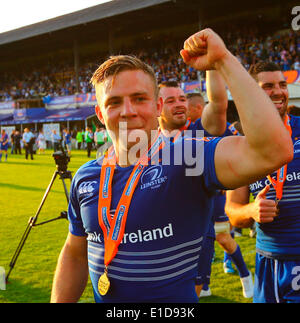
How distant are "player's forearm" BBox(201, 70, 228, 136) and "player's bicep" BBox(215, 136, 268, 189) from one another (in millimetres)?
691

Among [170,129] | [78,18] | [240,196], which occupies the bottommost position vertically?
[240,196]

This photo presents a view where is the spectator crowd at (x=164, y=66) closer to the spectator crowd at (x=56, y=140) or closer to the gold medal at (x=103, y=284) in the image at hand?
the spectator crowd at (x=56, y=140)

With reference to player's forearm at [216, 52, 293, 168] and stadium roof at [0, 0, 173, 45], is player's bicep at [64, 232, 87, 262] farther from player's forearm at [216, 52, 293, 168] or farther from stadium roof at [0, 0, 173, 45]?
stadium roof at [0, 0, 173, 45]

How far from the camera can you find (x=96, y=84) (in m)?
1.78

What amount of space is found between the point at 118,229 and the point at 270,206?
1.01 metres

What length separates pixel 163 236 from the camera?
1.55 metres

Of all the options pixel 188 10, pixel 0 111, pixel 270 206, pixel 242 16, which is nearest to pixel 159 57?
pixel 188 10

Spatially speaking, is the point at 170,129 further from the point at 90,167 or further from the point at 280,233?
the point at 90,167

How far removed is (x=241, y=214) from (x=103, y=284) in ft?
4.02

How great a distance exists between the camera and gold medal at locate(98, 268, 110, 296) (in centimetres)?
164

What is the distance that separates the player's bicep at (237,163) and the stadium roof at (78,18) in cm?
2705

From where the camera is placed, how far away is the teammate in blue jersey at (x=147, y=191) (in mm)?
1393

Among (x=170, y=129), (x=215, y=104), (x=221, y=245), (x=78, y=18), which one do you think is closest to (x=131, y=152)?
(x=215, y=104)

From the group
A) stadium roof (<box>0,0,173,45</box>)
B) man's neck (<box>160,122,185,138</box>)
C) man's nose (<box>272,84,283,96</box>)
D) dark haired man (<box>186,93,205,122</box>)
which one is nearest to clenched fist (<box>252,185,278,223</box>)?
man's nose (<box>272,84,283,96</box>)
